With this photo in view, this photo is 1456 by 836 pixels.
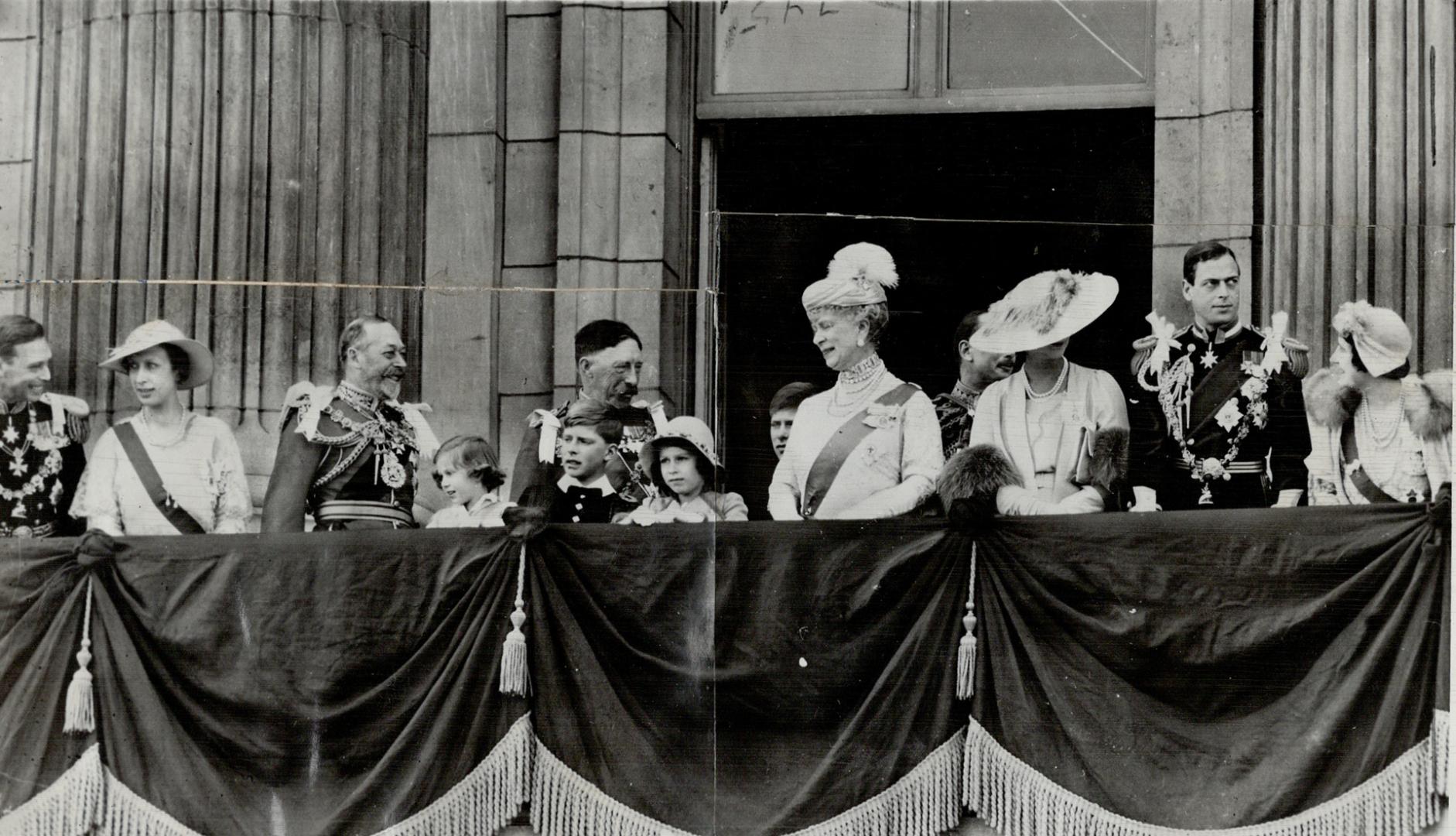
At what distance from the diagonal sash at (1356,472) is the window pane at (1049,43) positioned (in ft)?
8.20

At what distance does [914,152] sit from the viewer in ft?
34.1

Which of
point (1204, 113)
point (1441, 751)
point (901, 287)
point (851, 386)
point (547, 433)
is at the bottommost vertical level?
point (1441, 751)

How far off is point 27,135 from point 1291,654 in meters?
6.70

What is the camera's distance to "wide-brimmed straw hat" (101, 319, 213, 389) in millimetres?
8719

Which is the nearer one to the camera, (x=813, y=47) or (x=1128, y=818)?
(x=1128, y=818)

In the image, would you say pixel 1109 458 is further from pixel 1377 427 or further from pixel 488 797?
pixel 488 797

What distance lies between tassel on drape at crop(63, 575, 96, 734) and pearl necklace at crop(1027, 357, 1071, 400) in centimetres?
405

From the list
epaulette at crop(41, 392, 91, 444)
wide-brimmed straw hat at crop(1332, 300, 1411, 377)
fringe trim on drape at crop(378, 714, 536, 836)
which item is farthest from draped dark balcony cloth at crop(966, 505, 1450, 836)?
epaulette at crop(41, 392, 91, 444)

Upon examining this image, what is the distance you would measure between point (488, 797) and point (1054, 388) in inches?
113

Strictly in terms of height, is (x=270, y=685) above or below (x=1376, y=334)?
below

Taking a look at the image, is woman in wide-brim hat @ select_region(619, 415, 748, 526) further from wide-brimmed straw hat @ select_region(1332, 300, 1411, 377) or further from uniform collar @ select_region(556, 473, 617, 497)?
wide-brimmed straw hat @ select_region(1332, 300, 1411, 377)

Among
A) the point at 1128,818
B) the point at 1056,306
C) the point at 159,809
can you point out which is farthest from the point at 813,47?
the point at 159,809

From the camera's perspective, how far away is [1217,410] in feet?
27.5

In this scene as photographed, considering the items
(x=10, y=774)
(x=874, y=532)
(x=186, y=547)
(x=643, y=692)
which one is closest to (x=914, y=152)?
(x=874, y=532)
